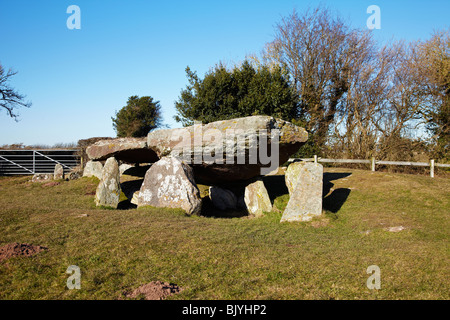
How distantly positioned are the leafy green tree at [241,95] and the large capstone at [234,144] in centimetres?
1026

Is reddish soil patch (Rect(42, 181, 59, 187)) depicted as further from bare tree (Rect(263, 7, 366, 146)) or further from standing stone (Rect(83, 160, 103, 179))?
bare tree (Rect(263, 7, 366, 146))

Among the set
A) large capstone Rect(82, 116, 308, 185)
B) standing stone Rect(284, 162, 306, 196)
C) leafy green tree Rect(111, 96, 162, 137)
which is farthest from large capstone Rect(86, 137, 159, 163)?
leafy green tree Rect(111, 96, 162, 137)

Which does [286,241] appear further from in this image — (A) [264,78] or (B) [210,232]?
(A) [264,78]

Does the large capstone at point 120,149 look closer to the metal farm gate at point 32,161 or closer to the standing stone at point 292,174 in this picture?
the standing stone at point 292,174

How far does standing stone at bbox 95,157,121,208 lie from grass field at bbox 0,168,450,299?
215 cm

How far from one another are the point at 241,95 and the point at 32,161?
1769cm

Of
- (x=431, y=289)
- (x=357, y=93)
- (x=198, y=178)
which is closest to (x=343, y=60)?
(x=357, y=93)

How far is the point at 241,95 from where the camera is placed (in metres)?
24.2

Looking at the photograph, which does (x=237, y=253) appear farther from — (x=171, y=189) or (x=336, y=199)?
(x=336, y=199)

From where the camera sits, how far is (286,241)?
8.53 metres

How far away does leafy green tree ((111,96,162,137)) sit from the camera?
38.8 m

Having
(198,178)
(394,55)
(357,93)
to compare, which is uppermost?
(394,55)

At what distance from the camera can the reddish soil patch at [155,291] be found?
15.5ft
